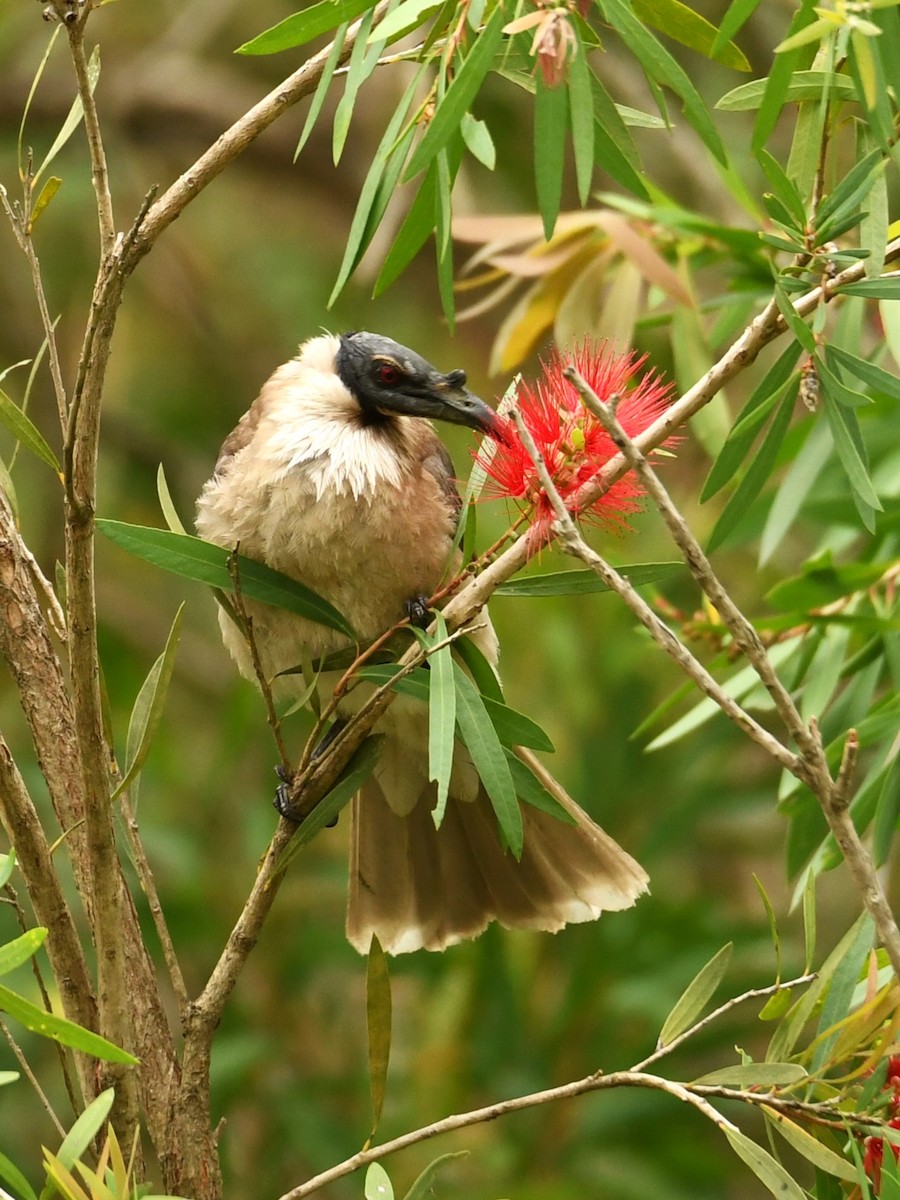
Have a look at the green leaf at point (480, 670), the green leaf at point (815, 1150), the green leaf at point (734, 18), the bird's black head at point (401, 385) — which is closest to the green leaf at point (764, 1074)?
the green leaf at point (815, 1150)

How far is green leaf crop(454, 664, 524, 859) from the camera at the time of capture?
1.90 meters

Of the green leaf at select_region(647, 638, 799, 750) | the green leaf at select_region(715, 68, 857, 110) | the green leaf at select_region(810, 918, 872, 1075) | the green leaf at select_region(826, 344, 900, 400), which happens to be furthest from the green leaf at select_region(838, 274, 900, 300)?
the green leaf at select_region(647, 638, 799, 750)

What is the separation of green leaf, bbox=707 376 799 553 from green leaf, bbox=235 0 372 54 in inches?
27.4

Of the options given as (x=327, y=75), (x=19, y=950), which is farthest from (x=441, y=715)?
(x=327, y=75)

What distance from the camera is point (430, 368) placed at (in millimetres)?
2988

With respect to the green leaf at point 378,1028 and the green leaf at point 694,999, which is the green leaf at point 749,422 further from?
the green leaf at point 378,1028

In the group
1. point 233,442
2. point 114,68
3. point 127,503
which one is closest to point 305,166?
point 114,68

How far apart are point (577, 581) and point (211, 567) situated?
1.68 feet

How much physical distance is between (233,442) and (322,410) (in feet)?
0.76

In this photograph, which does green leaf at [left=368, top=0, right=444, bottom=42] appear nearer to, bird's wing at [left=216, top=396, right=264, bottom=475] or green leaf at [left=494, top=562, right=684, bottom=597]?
green leaf at [left=494, top=562, right=684, bottom=597]

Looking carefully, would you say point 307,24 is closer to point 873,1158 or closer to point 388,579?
point 388,579

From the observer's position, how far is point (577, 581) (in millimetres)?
2092

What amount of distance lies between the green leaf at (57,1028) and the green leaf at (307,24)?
109cm

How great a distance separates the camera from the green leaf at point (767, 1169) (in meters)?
1.77
